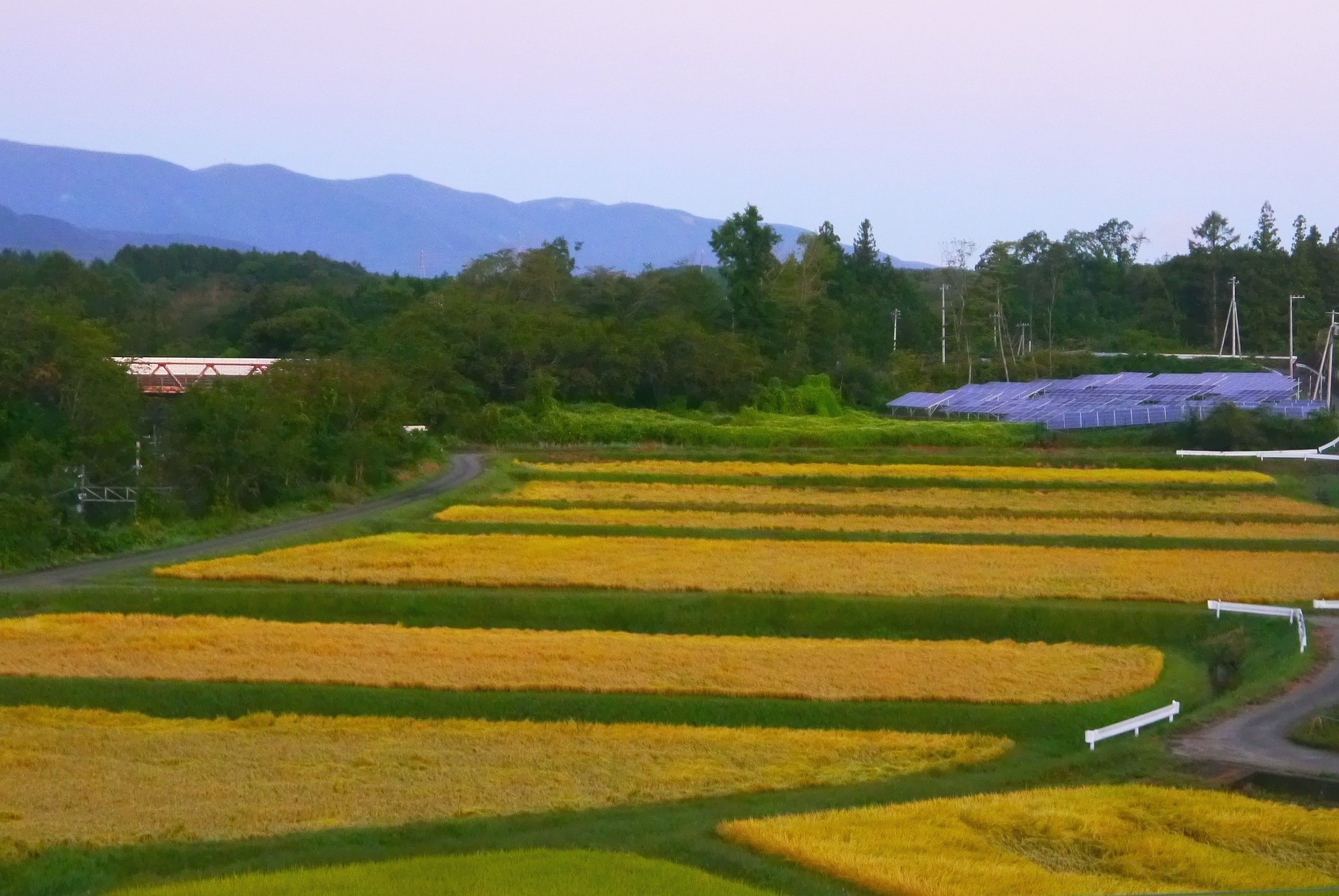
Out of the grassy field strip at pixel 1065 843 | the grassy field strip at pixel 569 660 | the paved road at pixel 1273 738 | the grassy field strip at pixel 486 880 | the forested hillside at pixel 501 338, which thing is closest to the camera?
the grassy field strip at pixel 486 880

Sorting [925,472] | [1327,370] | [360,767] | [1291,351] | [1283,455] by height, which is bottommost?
[360,767]

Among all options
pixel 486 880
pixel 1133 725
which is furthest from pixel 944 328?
pixel 486 880

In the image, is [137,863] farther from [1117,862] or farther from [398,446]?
[398,446]

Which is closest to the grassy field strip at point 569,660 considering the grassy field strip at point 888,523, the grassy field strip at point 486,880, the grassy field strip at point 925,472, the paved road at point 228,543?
the paved road at point 228,543

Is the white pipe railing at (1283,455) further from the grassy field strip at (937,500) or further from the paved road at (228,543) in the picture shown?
the paved road at (228,543)

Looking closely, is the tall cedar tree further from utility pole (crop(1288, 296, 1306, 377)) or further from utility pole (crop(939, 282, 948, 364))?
utility pole (crop(1288, 296, 1306, 377))

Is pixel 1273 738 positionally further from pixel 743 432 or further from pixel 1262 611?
pixel 743 432

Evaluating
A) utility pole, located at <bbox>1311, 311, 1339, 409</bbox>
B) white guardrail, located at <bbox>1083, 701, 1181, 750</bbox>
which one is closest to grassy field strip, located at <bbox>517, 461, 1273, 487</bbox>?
utility pole, located at <bbox>1311, 311, 1339, 409</bbox>
